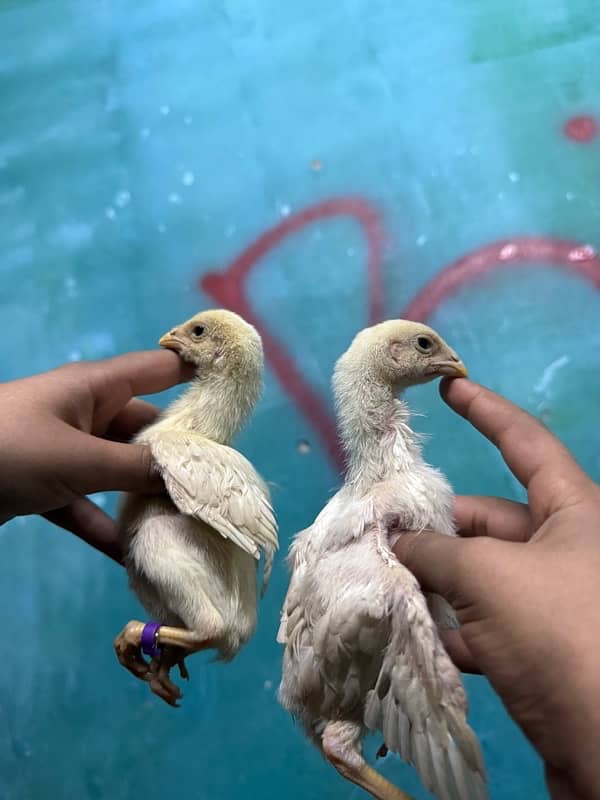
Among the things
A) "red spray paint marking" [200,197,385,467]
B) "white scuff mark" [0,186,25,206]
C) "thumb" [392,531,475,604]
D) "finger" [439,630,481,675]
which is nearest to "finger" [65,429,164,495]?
"thumb" [392,531,475,604]

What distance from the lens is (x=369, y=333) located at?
1411 mm

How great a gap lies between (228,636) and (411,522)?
41cm

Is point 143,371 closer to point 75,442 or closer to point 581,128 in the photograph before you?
point 75,442

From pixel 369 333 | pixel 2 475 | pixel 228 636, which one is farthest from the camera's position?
pixel 369 333

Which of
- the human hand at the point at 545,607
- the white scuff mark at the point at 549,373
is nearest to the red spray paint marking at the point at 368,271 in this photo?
the white scuff mark at the point at 549,373

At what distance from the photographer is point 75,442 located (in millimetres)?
1220

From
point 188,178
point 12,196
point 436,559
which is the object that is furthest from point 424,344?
point 12,196

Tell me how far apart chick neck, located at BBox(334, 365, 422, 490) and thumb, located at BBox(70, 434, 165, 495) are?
1.24ft

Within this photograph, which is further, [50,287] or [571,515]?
[50,287]

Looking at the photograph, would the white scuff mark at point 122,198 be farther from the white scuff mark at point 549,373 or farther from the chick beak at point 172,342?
the white scuff mark at point 549,373

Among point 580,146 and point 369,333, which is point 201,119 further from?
point 369,333

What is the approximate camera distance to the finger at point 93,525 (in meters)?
1.50

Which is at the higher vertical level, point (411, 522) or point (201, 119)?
point (201, 119)

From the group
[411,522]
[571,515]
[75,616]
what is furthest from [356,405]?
[75,616]
